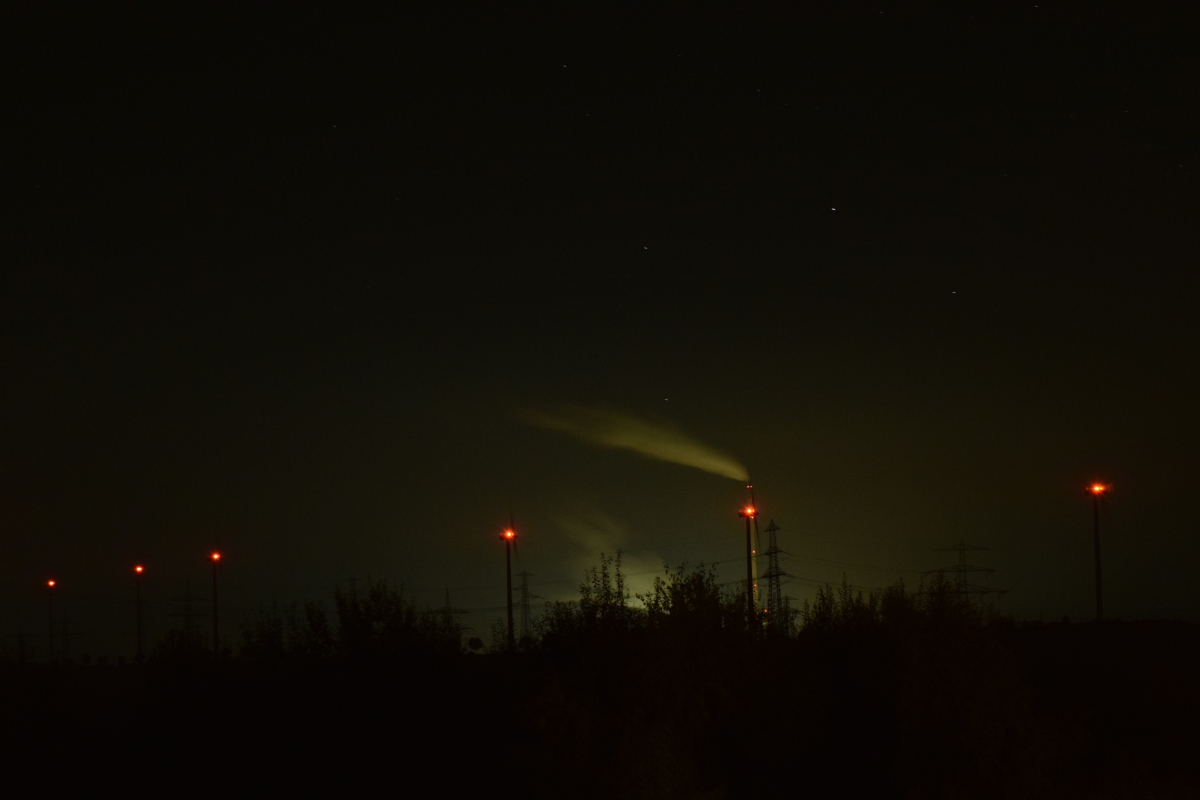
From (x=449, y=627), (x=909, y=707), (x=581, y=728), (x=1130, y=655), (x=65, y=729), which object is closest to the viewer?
(x=581, y=728)

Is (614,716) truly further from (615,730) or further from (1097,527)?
(1097,527)

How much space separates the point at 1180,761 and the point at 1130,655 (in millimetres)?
27254

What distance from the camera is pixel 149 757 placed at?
35.4 m

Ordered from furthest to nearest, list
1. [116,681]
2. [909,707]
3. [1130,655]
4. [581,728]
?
[1130,655] → [116,681] → [909,707] → [581,728]

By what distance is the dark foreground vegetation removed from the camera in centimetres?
3050

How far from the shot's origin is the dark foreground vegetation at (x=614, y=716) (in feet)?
100

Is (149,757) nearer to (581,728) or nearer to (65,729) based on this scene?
(65,729)

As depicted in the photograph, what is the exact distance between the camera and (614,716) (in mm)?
30562

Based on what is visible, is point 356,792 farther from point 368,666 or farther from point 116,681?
point 116,681

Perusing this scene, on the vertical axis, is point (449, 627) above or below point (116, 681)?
above

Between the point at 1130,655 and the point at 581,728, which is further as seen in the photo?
the point at 1130,655

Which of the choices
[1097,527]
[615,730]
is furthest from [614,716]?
[1097,527]

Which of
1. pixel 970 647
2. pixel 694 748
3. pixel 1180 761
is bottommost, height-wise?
pixel 1180 761

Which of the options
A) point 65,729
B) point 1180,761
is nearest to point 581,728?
point 65,729
